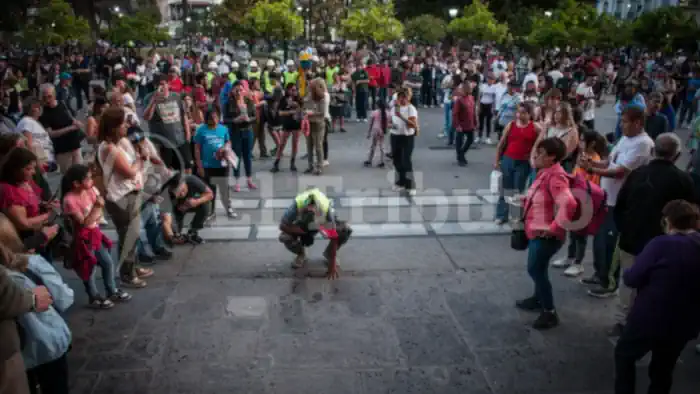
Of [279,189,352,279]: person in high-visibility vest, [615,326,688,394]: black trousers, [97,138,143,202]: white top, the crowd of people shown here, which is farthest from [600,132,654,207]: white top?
[97,138,143,202]: white top

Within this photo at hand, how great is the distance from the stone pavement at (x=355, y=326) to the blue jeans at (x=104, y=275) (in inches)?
9.2

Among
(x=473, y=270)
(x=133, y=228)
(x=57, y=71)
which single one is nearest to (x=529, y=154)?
(x=473, y=270)

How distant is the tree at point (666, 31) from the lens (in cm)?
2798

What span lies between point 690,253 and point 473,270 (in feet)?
11.6

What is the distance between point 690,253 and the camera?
13.3ft

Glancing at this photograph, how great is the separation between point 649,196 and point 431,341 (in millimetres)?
2189

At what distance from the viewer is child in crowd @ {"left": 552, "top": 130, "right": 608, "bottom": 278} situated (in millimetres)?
6973

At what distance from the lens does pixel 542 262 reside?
5.82 meters

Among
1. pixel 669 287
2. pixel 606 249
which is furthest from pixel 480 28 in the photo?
pixel 669 287

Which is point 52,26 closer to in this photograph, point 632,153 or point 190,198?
point 190,198

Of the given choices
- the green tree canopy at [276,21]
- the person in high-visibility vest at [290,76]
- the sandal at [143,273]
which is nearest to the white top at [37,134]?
the sandal at [143,273]

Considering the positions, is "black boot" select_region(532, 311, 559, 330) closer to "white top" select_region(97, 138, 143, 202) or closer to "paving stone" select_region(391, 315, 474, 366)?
"paving stone" select_region(391, 315, 474, 366)

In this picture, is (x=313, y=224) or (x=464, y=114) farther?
(x=464, y=114)

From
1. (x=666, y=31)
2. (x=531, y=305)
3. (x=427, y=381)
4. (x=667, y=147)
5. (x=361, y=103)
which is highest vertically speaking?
(x=666, y=31)
